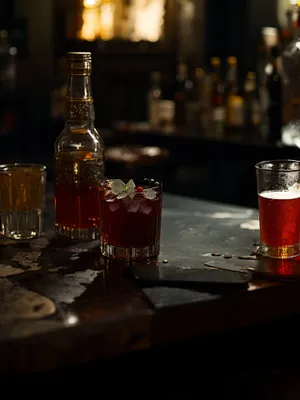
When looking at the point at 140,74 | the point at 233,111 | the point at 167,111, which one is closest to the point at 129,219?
the point at 233,111

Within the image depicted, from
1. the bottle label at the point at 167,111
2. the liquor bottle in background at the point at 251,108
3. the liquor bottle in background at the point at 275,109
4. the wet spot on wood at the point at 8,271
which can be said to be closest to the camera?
the wet spot on wood at the point at 8,271

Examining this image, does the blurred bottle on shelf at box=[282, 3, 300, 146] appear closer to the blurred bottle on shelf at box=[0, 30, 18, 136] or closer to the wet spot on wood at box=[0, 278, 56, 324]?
the wet spot on wood at box=[0, 278, 56, 324]

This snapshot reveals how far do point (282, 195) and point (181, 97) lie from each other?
2.85m

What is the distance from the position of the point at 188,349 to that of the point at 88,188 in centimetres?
37

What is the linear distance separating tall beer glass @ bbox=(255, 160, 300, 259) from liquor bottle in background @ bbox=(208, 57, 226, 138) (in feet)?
7.01

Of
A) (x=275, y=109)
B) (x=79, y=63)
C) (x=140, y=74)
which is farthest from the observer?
(x=140, y=74)

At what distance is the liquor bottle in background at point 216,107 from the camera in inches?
143

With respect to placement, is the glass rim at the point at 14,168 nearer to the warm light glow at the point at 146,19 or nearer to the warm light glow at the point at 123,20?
the warm light glow at the point at 123,20

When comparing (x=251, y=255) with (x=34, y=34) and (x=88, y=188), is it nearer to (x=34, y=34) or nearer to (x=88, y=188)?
(x=88, y=188)

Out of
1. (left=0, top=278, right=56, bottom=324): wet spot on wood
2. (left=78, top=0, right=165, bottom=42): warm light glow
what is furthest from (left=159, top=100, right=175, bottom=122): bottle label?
(left=0, top=278, right=56, bottom=324): wet spot on wood

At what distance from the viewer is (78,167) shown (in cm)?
142

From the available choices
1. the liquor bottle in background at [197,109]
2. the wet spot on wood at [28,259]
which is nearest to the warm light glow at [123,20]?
the liquor bottle in background at [197,109]

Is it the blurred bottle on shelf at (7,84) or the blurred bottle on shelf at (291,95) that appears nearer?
the blurred bottle on shelf at (291,95)

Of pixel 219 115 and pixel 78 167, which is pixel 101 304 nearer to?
pixel 78 167
